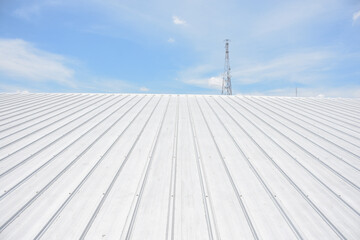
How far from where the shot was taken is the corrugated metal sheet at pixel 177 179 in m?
2.07

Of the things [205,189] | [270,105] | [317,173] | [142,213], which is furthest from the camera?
[270,105]

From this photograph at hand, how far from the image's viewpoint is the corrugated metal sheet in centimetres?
207

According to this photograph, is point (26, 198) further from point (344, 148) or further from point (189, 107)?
point (344, 148)

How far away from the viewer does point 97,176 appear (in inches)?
113

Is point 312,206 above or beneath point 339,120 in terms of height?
beneath

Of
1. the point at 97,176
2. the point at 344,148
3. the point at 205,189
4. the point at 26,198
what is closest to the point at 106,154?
the point at 97,176

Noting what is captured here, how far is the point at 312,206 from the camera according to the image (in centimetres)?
239

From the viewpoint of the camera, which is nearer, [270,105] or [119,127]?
[119,127]

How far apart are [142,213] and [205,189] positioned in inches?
42.2

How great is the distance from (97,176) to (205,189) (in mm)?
2012

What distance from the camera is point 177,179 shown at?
282 cm

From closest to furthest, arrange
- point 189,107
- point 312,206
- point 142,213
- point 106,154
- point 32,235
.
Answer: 1. point 32,235
2. point 142,213
3. point 312,206
4. point 106,154
5. point 189,107

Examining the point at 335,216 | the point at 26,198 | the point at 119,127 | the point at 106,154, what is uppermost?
the point at 119,127

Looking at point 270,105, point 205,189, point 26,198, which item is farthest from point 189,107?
point 26,198
